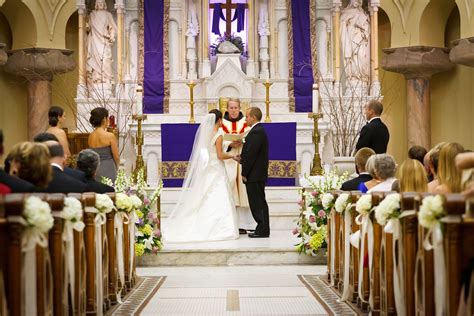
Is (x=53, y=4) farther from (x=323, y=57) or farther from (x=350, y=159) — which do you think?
(x=350, y=159)

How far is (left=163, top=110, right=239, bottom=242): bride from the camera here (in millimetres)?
12448

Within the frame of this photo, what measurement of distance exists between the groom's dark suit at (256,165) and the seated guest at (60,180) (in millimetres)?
4621

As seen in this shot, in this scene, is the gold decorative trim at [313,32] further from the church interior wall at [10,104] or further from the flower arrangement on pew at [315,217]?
the flower arrangement on pew at [315,217]

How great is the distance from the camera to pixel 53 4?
17844mm

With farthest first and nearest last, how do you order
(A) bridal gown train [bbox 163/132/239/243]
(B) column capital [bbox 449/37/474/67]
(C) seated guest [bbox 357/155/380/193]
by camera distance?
1. (B) column capital [bbox 449/37/474/67]
2. (A) bridal gown train [bbox 163/132/239/243]
3. (C) seated guest [bbox 357/155/380/193]

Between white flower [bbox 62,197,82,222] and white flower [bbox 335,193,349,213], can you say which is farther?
white flower [bbox 335,193,349,213]

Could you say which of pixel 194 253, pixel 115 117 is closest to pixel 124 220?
pixel 194 253

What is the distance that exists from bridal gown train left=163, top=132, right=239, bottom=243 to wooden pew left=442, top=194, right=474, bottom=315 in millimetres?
7143

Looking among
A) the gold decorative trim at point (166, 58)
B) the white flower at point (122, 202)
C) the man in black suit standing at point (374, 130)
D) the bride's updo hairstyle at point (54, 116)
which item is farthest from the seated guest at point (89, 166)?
the gold decorative trim at point (166, 58)

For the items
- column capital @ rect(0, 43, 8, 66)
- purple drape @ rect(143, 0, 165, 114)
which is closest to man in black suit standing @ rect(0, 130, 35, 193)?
column capital @ rect(0, 43, 8, 66)

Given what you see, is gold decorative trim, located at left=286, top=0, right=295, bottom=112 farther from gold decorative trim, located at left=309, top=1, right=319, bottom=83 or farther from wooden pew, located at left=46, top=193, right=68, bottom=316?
wooden pew, located at left=46, top=193, right=68, bottom=316

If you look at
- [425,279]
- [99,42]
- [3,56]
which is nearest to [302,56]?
[99,42]

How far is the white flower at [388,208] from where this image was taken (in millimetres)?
6465

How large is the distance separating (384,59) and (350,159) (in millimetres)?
5483
